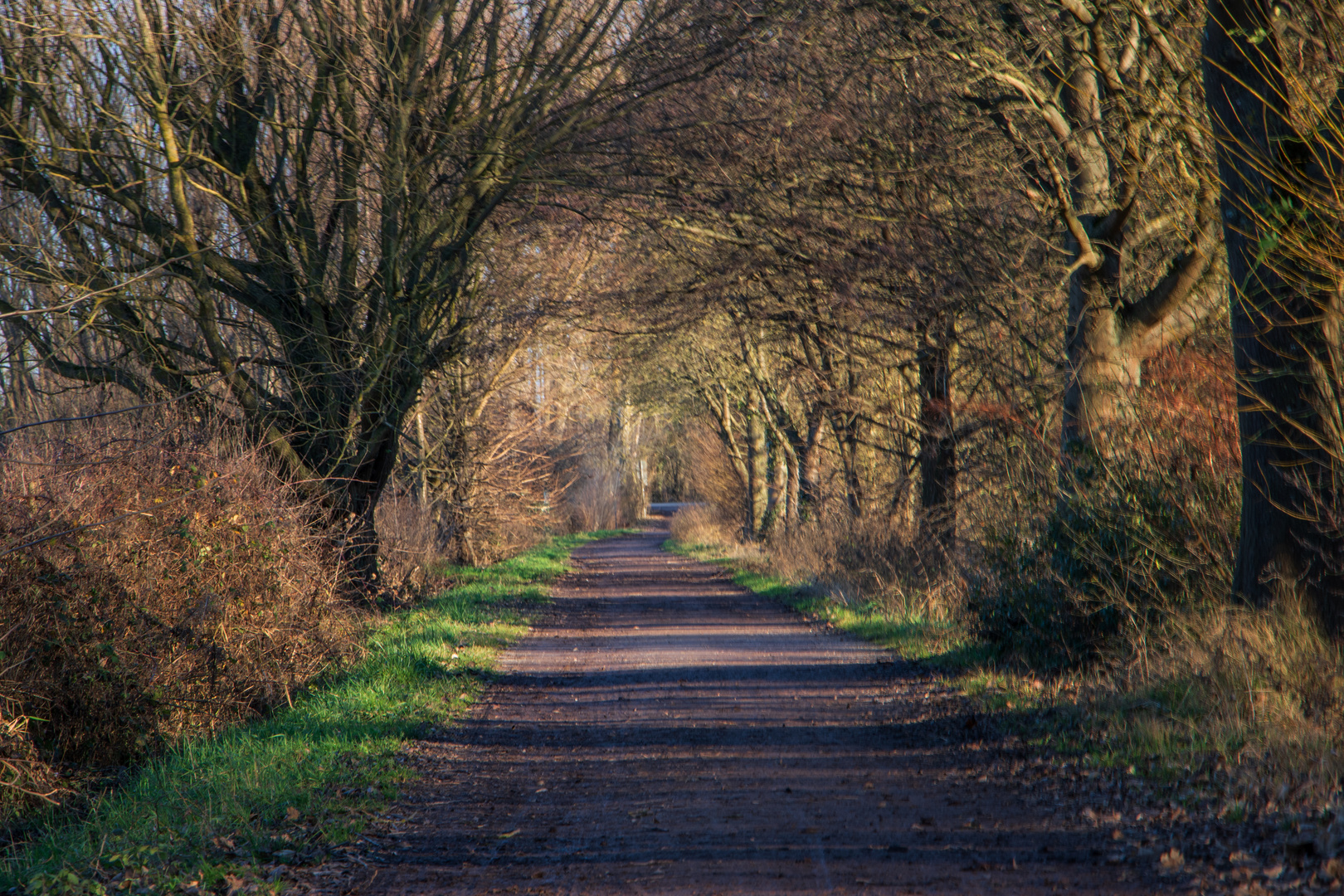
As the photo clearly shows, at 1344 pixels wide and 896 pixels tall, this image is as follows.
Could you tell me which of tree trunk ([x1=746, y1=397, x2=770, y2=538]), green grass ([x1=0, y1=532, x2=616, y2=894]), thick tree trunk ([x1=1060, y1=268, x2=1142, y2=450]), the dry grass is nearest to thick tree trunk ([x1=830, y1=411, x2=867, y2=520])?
thick tree trunk ([x1=1060, y1=268, x2=1142, y2=450])

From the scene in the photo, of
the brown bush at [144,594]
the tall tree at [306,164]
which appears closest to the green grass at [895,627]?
the brown bush at [144,594]

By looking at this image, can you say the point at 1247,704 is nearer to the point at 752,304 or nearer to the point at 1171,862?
the point at 1171,862

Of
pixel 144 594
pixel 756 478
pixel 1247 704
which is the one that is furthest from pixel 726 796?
pixel 756 478

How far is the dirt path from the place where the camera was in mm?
5117

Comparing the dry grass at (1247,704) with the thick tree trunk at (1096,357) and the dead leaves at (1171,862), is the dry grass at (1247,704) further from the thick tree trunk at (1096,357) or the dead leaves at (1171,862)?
the thick tree trunk at (1096,357)

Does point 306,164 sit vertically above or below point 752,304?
above

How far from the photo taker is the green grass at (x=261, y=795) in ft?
17.8

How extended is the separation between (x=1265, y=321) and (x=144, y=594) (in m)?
9.43

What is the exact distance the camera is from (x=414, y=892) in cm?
509

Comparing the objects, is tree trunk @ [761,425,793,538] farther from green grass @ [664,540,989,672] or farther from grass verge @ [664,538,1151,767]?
grass verge @ [664,538,1151,767]

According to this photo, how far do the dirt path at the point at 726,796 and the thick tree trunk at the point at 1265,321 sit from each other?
2385mm

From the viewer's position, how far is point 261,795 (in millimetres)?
6488

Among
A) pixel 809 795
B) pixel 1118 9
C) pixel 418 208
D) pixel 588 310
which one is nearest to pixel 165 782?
pixel 809 795

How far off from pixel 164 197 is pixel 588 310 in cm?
693
